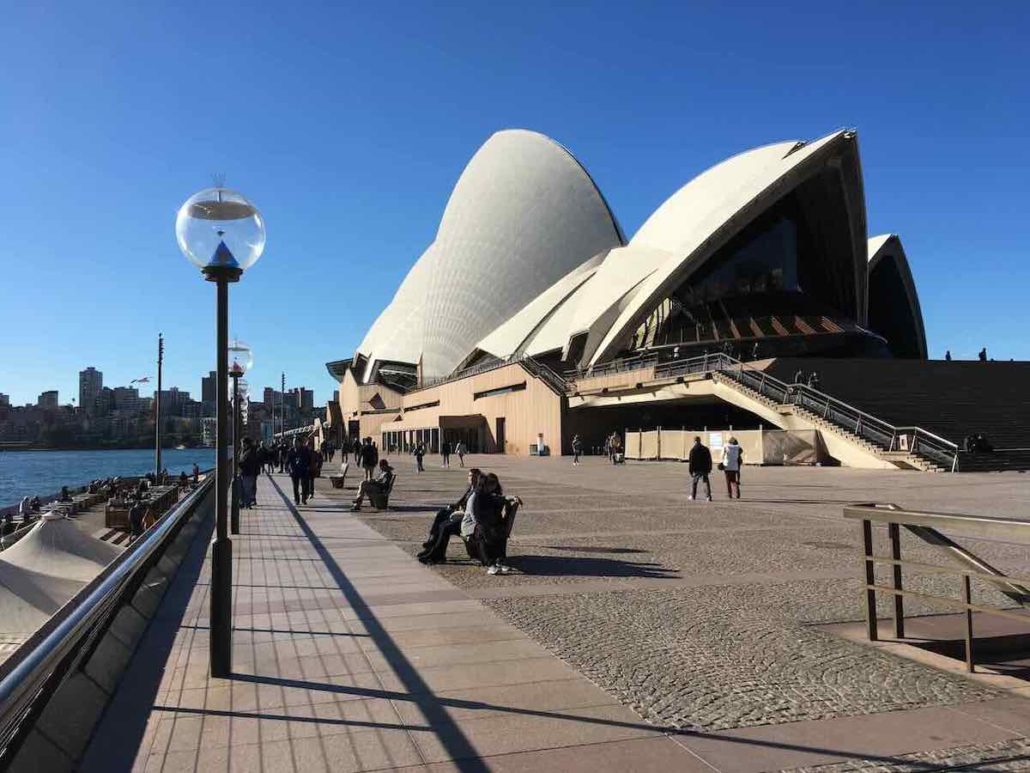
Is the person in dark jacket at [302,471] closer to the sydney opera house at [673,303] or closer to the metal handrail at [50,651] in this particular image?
the metal handrail at [50,651]

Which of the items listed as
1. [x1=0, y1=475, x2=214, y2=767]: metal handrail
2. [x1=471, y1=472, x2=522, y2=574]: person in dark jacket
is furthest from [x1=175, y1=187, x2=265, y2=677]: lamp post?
[x1=471, y1=472, x2=522, y2=574]: person in dark jacket

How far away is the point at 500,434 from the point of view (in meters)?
45.9

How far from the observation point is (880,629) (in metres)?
5.02

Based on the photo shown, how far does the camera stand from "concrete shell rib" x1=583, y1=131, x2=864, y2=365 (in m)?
35.9

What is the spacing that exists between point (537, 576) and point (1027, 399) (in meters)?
27.7

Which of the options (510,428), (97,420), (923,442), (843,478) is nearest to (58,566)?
(843,478)

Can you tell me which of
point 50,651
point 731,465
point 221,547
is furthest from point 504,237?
point 50,651

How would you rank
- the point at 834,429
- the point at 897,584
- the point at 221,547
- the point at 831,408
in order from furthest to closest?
the point at 831,408
the point at 834,429
the point at 897,584
the point at 221,547

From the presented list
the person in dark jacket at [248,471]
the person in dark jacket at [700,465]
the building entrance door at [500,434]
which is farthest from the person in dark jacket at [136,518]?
the building entrance door at [500,434]

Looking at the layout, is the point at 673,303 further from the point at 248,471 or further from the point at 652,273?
the point at 248,471

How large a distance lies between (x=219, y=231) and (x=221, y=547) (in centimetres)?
182

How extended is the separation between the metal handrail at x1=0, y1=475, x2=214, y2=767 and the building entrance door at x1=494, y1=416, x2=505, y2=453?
4001 cm

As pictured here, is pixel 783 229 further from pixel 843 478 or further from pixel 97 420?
pixel 97 420

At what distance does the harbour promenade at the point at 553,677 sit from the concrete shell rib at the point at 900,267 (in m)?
47.0
